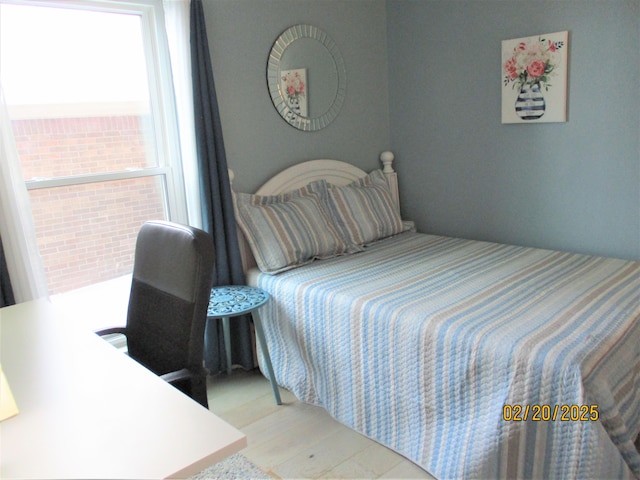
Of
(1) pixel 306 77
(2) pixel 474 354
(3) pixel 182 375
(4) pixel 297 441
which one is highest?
(1) pixel 306 77

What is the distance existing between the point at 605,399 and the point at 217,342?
5.81ft

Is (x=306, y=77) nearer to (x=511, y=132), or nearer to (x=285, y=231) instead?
(x=285, y=231)

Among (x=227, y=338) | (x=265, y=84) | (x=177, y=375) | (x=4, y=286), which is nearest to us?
(x=177, y=375)

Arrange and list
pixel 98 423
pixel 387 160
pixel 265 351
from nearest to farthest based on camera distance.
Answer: pixel 98 423 → pixel 265 351 → pixel 387 160

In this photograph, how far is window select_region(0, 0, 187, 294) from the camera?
2.17 meters

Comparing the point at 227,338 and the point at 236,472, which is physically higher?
the point at 227,338

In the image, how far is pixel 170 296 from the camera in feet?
5.08

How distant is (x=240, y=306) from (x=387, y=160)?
1542 millimetres

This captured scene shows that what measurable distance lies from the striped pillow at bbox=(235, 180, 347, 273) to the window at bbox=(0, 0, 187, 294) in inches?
13.8

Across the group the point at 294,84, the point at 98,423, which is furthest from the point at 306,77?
the point at 98,423

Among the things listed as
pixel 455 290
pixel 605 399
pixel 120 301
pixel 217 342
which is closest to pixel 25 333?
pixel 120 301

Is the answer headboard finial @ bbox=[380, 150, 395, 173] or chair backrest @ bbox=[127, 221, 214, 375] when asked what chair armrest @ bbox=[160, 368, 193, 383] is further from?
headboard finial @ bbox=[380, 150, 395, 173]

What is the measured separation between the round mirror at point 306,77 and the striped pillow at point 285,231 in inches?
20.3

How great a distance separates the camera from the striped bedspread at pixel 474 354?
1.57 metres
